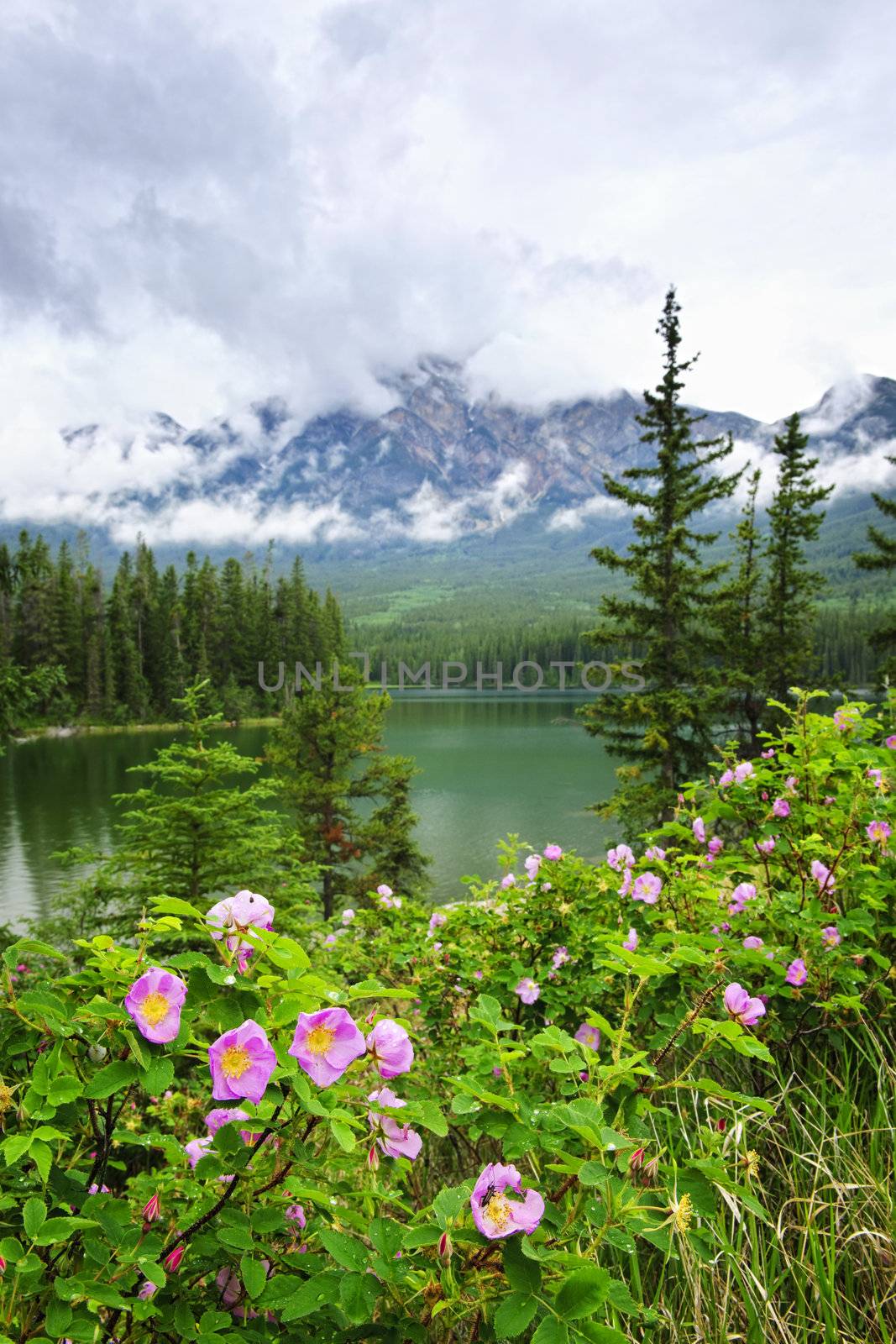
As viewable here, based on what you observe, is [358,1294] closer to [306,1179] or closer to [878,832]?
[306,1179]

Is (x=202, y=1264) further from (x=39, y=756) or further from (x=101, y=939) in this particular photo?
(x=39, y=756)

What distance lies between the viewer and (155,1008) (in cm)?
92

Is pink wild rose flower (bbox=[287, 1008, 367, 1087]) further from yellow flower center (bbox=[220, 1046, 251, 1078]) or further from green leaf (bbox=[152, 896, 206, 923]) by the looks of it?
green leaf (bbox=[152, 896, 206, 923])

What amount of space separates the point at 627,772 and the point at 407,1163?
42.1ft

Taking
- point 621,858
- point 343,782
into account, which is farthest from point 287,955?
point 343,782

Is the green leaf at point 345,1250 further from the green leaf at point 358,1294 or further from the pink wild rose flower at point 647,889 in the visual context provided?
the pink wild rose flower at point 647,889

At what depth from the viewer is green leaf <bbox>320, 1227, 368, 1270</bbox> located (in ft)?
2.99

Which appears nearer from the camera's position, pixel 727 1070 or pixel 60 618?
pixel 727 1070

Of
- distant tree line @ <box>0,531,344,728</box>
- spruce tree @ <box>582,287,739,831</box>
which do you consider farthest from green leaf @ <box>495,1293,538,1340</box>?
distant tree line @ <box>0,531,344,728</box>

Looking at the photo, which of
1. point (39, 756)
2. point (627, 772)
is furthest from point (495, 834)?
point (39, 756)

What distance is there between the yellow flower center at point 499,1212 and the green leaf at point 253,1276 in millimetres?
288

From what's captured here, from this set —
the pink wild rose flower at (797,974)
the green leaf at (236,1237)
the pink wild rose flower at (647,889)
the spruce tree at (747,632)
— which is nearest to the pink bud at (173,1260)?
the green leaf at (236,1237)

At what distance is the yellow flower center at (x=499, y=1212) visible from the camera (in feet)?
2.99

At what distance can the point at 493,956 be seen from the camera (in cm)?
269
